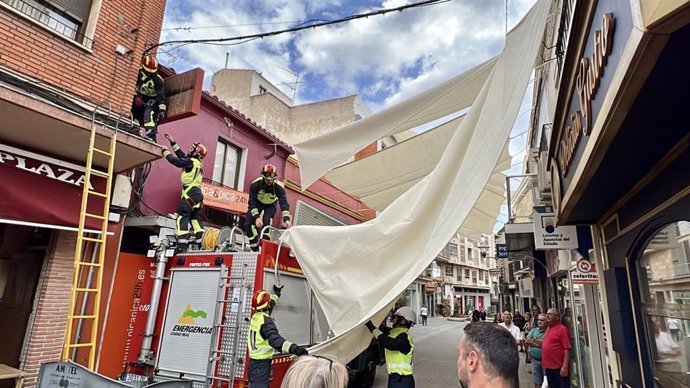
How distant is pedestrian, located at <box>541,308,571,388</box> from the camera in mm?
6820

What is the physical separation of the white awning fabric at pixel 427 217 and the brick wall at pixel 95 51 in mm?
5137

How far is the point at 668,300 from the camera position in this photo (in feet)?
10.7

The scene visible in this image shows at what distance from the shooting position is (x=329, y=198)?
50.2 feet

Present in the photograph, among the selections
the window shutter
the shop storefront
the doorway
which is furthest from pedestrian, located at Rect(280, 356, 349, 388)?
the window shutter

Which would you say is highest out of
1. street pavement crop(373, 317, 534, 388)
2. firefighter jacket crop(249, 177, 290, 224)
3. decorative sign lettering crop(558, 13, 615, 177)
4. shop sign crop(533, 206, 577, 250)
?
firefighter jacket crop(249, 177, 290, 224)

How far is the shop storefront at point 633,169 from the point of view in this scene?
1723 mm

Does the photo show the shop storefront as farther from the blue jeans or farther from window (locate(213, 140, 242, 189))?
window (locate(213, 140, 242, 189))

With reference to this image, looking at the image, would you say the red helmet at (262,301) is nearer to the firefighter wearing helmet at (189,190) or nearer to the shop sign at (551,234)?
the firefighter wearing helmet at (189,190)

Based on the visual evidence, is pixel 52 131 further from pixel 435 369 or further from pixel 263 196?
pixel 435 369

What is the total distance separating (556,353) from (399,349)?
3.53 m

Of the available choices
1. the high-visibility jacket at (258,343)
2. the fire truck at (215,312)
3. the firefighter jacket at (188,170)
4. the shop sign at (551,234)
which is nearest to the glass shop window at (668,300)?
the shop sign at (551,234)

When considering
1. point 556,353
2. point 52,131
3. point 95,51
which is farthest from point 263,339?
point 95,51

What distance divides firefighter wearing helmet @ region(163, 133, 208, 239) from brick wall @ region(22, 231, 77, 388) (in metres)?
1.78

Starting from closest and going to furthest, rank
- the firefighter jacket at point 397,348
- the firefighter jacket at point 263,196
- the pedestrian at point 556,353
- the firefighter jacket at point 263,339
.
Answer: the firefighter jacket at point 263,339 → the firefighter jacket at point 397,348 → the pedestrian at point 556,353 → the firefighter jacket at point 263,196
